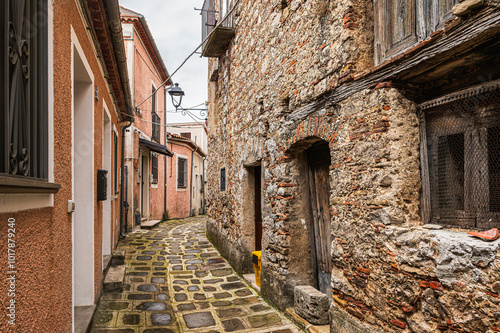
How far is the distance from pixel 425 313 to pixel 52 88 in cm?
281

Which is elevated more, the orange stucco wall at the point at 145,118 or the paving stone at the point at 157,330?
the orange stucco wall at the point at 145,118

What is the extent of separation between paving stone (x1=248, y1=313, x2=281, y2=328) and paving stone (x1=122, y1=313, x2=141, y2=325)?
1.32m

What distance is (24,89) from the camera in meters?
1.61

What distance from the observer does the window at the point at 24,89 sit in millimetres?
1363

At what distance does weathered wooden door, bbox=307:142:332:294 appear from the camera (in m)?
3.96

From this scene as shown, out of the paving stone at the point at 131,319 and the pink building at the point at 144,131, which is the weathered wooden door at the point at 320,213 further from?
the pink building at the point at 144,131

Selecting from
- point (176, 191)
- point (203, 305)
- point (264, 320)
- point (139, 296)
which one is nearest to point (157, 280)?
point (139, 296)

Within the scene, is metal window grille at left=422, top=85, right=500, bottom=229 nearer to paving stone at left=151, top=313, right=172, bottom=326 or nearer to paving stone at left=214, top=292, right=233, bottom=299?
paving stone at left=151, top=313, right=172, bottom=326

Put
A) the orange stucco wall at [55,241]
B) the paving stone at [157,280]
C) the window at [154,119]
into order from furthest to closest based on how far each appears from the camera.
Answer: the window at [154,119], the paving stone at [157,280], the orange stucco wall at [55,241]

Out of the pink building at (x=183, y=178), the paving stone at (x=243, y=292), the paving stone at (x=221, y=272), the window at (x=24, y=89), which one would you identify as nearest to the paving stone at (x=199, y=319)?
the paving stone at (x=243, y=292)

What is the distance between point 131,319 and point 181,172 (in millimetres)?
13200

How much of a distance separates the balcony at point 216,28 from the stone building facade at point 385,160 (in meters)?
2.18

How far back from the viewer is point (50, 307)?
6.56ft

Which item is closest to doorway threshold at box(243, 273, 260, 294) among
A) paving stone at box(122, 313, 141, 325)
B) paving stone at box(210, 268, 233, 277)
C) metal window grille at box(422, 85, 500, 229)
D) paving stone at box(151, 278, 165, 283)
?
paving stone at box(210, 268, 233, 277)
